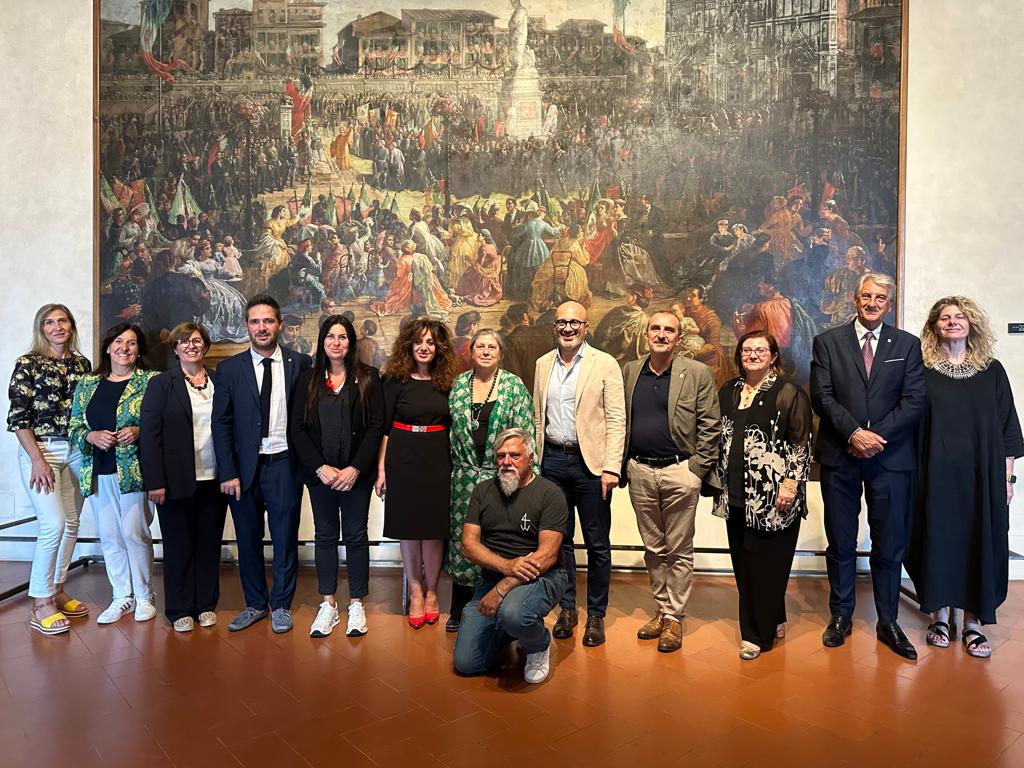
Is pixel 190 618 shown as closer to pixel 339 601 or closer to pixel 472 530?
pixel 339 601

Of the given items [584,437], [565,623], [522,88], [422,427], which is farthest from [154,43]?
[565,623]

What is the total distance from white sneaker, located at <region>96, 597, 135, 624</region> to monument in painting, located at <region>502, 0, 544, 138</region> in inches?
189

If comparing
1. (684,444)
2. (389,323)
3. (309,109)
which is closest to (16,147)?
(309,109)

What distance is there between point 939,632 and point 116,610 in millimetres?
5450

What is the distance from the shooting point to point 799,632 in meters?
4.55

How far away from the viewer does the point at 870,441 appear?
411 centimetres

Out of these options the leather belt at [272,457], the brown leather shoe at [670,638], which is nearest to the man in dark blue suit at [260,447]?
the leather belt at [272,457]

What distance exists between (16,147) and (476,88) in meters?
4.29

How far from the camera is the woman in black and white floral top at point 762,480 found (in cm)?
397

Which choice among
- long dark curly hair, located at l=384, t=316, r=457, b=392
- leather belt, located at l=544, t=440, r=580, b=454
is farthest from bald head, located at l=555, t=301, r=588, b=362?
long dark curly hair, located at l=384, t=316, r=457, b=392

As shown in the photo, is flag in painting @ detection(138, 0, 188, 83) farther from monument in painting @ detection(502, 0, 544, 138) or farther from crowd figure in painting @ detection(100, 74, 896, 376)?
monument in painting @ detection(502, 0, 544, 138)

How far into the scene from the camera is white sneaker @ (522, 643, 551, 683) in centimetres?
374

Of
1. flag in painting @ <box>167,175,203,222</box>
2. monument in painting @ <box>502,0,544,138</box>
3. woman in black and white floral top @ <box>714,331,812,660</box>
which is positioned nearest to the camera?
woman in black and white floral top @ <box>714,331,812,660</box>

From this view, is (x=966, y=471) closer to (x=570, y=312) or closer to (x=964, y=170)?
(x=570, y=312)
